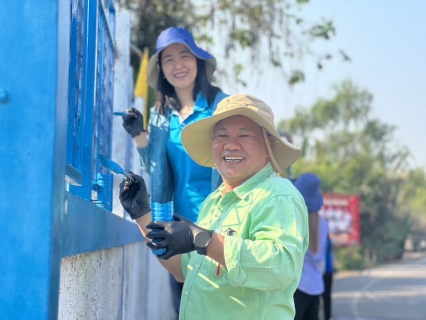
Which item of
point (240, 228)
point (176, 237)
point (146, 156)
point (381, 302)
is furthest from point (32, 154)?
point (381, 302)

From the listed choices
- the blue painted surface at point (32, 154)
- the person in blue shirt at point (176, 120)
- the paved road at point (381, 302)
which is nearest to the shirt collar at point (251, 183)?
the blue painted surface at point (32, 154)

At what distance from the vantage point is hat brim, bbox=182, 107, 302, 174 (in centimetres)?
283

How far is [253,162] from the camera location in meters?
2.90

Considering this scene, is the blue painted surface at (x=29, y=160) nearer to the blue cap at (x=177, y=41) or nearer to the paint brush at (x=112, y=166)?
the paint brush at (x=112, y=166)

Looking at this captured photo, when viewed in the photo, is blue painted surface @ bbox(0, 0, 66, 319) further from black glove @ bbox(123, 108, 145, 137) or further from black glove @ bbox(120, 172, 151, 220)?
black glove @ bbox(123, 108, 145, 137)

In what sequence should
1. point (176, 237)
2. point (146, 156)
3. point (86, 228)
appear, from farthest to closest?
point (146, 156) → point (86, 228) → point (176, 237)

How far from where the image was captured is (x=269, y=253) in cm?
238

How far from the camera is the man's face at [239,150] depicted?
2.89 m

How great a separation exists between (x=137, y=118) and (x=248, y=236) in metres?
1.66

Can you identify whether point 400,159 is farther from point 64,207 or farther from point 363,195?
point 64,207

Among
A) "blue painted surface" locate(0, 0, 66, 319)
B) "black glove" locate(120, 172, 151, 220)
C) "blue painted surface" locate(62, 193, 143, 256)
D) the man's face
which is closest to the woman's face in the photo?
"blue painted surface" locate(62, 193, 143, 256)

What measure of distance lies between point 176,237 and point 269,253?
31 centimetres

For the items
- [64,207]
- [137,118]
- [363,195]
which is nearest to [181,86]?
[137,118]

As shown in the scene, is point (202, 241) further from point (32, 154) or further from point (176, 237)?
point (32, 154)
